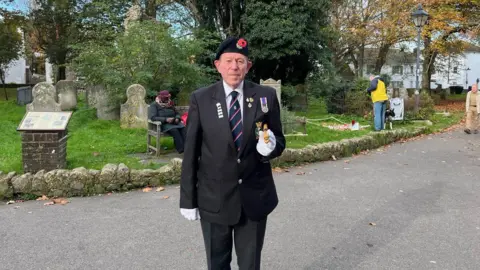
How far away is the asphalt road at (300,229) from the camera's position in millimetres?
4191

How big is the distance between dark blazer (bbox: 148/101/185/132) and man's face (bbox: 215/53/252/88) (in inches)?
251

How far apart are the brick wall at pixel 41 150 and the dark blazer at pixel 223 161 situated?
4589 millimetres

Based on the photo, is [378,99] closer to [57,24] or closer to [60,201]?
[60,201]

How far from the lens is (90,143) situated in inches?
398

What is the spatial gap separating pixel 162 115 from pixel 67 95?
382 inches

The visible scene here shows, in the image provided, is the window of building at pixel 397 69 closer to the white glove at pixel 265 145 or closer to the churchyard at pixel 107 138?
the churchyard at pixel 107 138

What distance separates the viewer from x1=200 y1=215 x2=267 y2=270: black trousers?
290cm

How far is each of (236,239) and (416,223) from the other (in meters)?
3.30

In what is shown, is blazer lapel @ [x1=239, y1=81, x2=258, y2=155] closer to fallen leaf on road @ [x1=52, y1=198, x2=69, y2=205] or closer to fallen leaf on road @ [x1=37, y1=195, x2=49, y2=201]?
fallen leaf on road @ [x1=52, y1=198, x2=69, y2=205]

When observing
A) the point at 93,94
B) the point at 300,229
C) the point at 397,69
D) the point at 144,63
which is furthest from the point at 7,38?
the point at 397,69

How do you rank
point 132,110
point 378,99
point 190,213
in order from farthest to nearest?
point 378,99, point 132,110, point 190,213

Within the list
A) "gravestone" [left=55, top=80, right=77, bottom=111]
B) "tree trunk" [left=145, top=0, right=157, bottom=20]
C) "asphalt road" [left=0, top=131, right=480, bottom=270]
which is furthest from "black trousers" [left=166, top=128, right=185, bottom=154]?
→ "tree trunk" [left=145, top=0, right=157, bottom=20]

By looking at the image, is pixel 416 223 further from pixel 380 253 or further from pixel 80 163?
pixel 80 163

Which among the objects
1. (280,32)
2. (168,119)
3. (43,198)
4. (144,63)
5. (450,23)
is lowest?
(43,198)
